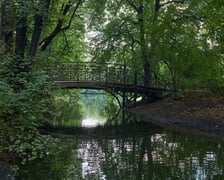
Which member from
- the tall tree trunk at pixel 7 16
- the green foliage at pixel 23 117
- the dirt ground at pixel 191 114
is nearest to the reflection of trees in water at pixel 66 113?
the dirt ground at pixel 191 114

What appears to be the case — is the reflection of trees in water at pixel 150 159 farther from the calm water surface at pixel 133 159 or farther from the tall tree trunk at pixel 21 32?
the tall tree trunk at pixel 21 32

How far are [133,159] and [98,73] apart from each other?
1550 cm

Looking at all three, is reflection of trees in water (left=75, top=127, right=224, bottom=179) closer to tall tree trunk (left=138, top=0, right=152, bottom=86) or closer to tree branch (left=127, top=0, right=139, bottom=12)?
tall tree trunk (left=138, top=0, right=152, bottom=86)

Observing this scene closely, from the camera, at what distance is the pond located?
9617 millimetres

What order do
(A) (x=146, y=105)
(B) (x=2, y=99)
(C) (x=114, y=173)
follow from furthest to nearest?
(A) (x=146, y=105) < (C) (x=114, y=173) < (B) (x=2, y=99)

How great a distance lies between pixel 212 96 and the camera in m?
22.6

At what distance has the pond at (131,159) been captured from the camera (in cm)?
962

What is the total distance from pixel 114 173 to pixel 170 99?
15167mm

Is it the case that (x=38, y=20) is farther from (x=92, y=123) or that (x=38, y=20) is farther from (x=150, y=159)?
(x=92, y=123)

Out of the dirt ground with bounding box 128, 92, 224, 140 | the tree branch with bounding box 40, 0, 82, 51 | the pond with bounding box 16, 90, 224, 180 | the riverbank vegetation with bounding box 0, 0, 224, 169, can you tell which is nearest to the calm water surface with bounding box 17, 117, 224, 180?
the pond with bounding box 16, 90, 224, 180

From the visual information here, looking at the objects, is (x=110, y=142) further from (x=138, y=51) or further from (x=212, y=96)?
(x=138, y=51)

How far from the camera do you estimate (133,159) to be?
11.7m

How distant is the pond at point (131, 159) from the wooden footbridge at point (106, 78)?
7.95 m

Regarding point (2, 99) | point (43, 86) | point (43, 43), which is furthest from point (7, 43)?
point (43, 43)
